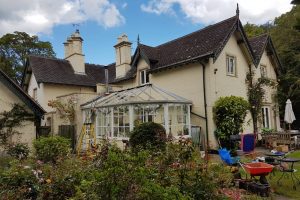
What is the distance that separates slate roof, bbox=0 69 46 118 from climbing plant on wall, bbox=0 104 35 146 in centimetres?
33

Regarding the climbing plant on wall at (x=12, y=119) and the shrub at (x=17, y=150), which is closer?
the shrub at (x=17, y=150)

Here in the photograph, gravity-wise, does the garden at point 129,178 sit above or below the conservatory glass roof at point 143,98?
below

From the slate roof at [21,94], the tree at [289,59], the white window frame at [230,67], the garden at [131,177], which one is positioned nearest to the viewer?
the garden at [131,177]

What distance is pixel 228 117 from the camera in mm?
17844

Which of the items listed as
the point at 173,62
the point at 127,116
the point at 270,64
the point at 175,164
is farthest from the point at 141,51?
the point at 175,164

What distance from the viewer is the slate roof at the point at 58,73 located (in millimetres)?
25684

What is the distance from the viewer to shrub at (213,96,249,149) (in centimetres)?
1775

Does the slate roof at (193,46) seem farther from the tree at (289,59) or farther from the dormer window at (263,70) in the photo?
the tree at (289,59)

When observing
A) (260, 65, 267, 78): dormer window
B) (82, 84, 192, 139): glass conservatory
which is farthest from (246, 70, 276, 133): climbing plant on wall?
(82, 84, 192, 139): glass conservatory

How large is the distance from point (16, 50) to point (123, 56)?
2294 cm

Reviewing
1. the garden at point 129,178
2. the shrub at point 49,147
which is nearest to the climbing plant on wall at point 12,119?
the shrub at point 49,147

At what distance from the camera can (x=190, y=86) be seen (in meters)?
19.6

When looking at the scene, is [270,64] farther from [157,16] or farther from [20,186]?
[20,186]

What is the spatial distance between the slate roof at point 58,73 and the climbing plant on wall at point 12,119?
34.9 ft
